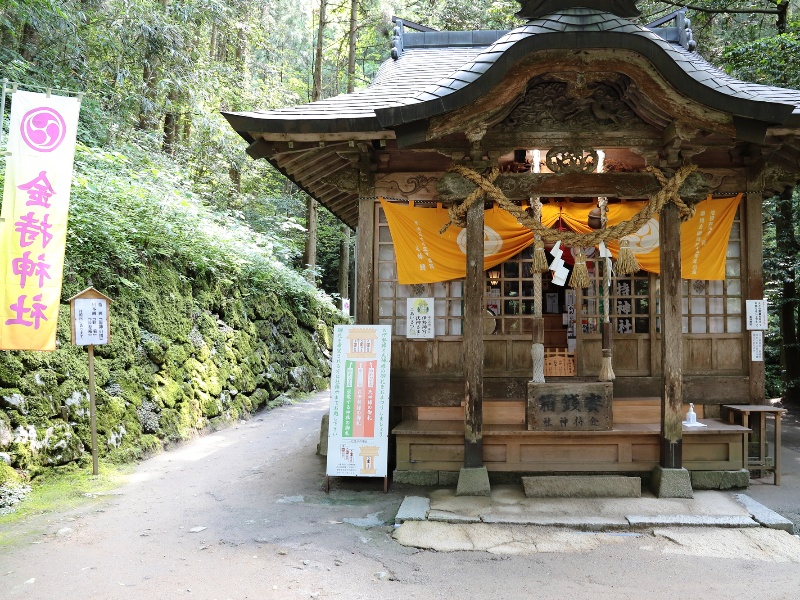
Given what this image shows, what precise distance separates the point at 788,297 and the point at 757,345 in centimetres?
676

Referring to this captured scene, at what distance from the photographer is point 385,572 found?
4629 millimetres


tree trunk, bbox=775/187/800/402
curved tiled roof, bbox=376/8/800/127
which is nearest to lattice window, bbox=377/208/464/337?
curved tiled roof, bbox=376/8/800/127

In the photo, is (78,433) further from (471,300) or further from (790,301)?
(790,301)

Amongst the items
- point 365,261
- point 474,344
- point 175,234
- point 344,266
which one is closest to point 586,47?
point 474,344

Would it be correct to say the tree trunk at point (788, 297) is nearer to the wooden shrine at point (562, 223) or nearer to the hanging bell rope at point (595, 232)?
the wooden shrine at point (562, 223)

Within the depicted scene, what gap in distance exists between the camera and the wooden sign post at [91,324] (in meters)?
7.21

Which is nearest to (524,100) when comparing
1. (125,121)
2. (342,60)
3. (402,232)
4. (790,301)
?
(402,232)

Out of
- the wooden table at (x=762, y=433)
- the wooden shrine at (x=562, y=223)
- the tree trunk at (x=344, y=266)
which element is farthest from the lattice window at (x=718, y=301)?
the tree trunk at (x=344, y=266)

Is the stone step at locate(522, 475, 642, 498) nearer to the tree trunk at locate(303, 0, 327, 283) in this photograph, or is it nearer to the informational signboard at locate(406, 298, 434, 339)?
the informational signboard at locate(406, 298, 434, 339)

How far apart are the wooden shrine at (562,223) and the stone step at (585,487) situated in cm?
44

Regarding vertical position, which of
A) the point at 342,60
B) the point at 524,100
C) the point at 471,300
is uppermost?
the point at 342,60

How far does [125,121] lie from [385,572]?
1260cm

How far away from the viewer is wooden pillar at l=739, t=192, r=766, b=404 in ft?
25.1

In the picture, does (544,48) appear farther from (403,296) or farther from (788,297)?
(788,297)
